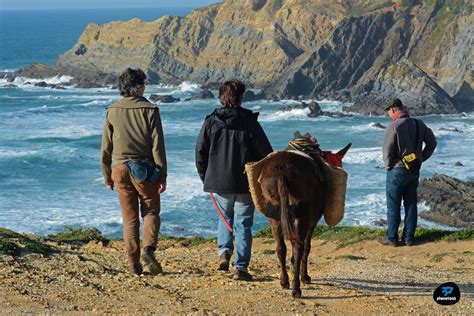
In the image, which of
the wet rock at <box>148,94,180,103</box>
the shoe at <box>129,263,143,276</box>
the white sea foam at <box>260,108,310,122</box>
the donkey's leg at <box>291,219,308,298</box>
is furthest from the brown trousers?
the wet rock at <box>148,94,180,103</box>

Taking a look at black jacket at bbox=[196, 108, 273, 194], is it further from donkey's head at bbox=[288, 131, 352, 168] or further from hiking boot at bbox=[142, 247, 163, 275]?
hiking boot at bbox=[142, 247, 163, 275]

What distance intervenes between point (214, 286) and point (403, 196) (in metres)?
4.53

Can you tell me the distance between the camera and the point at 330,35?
247ft

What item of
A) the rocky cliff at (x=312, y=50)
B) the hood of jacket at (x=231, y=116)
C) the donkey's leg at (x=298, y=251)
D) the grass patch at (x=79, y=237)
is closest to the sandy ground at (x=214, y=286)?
the donkey's leg at (x=298, y=251)

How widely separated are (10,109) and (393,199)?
185 feet

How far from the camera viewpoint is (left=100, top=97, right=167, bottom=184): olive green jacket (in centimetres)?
819

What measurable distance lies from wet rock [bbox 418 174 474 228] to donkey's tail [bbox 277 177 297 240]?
19474 millimetres

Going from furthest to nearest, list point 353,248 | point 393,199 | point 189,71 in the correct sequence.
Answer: point 189,71 → point 353,248 → point 393,199

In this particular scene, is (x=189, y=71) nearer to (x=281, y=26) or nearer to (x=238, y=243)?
(x=281, y=26)

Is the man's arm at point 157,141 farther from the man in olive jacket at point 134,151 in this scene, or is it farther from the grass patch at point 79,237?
the grass patch at point 79,237

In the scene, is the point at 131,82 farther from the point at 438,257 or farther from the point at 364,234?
the point at 364,234

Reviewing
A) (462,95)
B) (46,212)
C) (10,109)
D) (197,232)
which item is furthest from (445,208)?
(10,109)

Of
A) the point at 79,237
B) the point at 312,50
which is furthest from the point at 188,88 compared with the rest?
the point at 79,237

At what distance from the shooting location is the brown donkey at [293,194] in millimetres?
7488
